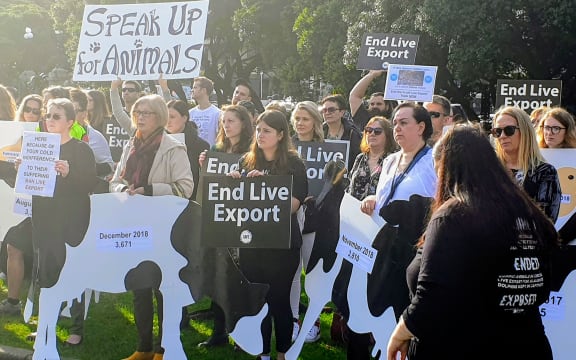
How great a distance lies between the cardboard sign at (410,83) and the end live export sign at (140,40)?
7.94 feet

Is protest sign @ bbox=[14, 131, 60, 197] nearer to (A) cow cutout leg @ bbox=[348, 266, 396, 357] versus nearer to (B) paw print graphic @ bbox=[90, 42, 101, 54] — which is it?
(B) paw print graphic @ bbox=[90, 42, 101, 54]

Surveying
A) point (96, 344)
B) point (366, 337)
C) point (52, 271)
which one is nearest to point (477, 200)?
point (366, 337)

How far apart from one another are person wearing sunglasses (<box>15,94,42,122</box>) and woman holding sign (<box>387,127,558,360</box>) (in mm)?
5269

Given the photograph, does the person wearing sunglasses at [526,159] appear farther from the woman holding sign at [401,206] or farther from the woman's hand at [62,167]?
the woman's hand at [62,167]

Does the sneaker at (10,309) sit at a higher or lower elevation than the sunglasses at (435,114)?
lower

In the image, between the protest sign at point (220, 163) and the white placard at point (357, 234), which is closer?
the white placard at point (357, 234)

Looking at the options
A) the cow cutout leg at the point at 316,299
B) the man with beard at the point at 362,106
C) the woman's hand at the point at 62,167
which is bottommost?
the cow cutout leg at the point at 316,299

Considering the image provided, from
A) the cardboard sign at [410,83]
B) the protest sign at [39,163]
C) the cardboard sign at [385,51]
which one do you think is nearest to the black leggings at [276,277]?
the protest sign at [39,163]

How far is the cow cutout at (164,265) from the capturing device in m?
4.79

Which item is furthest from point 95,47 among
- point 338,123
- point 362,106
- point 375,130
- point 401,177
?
point 401,177

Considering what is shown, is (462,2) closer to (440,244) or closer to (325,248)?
(325,248)

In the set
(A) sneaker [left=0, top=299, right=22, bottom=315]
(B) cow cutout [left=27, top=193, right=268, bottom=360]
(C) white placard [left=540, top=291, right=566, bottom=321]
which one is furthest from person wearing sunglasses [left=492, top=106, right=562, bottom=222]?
(A) sneaker [left=0, top=299, right=22, bottom=315]

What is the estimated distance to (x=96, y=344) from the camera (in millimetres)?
5754

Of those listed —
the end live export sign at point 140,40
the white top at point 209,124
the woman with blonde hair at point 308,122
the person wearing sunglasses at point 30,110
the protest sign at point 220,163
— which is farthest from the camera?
the white top at point 209,124
